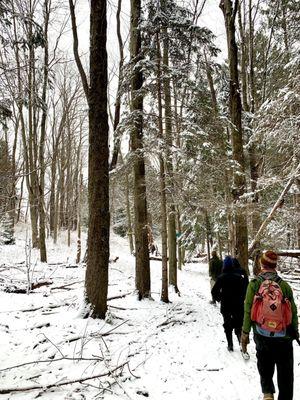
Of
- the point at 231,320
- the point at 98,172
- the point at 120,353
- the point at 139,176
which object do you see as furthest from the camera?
the point at 139,176

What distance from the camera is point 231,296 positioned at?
20.9 feet

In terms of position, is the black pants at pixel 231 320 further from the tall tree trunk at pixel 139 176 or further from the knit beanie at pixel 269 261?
the tall tree trunk at pixel 139 176

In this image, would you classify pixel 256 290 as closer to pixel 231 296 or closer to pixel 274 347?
pixel 274 347

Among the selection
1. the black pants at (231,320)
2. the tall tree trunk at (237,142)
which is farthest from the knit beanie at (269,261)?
the tall tree trunk at (237,142)

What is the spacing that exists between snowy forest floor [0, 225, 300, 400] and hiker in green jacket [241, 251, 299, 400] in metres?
0.68

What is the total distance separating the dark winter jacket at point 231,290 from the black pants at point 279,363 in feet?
7.77

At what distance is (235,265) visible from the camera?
21.6 ft

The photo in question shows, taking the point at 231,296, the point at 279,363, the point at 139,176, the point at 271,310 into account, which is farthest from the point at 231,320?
the point at 139,176

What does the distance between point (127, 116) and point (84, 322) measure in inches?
230

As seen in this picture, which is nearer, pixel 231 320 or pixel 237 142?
pixel 231 320

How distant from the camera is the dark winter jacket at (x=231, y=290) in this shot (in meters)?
6.34

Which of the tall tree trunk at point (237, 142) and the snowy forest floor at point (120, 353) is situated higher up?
the tall tree trunk at point (237, 142)

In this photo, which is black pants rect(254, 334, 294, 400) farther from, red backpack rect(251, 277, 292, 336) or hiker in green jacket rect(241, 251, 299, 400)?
red backpack rect(251, 277, 292, 336)

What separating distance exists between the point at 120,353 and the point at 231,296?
7.59ft
